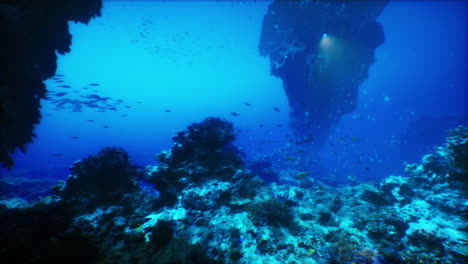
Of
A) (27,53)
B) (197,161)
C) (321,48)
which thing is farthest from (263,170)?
(27,53)

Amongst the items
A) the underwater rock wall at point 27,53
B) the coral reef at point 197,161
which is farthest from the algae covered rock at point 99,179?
the underwater rock wall at point 27,53

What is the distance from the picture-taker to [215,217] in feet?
20.9

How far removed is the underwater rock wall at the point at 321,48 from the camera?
19.8 meters

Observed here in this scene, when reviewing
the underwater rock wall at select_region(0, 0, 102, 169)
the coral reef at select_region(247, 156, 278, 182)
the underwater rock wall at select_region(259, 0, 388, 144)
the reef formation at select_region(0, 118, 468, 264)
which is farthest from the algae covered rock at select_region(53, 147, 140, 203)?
the underwater rock wall at select_region(259, 0, 388, 144)

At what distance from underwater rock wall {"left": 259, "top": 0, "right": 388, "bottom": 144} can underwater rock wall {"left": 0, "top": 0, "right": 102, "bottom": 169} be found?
1879 cm

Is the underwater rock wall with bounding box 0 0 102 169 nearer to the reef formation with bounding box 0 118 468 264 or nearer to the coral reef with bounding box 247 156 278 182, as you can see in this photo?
the reef formation with bounding box 0 118 468 264

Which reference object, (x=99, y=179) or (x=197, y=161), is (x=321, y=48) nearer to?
(x=197, y=161)

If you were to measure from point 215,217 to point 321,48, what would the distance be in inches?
827

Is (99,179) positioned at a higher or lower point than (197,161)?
lower

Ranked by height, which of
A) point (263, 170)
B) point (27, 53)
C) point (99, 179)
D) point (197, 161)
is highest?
point (263, 170)

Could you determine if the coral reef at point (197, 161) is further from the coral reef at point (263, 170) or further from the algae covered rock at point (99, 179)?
the coral reef at point (263, 170)

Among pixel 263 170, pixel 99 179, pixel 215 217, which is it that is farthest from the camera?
pixel 263 170

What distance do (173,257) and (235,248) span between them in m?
2.06

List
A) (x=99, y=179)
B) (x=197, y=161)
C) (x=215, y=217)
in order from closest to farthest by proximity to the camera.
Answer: (x=215, y=217), (x=99, y=179), (x=197, y=161)
